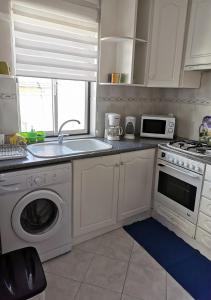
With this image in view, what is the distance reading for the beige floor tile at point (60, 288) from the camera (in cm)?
153

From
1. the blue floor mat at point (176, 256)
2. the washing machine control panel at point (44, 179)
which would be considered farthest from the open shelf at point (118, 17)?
the blue floor mat at point (176, 256)

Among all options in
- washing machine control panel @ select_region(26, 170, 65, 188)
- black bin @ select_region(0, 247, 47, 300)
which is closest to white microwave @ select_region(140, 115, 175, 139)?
washing machine control panel @ select_region(26, 170, 65, 188)

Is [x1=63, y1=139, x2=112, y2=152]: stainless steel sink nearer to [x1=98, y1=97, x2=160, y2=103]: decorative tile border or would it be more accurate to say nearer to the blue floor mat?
[x1=98, y1=97, x2=160, y2=103]: decorative tile border

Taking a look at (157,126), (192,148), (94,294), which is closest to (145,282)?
(94,294)

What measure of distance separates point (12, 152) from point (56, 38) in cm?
112

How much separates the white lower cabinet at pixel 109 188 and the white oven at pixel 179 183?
12 centimetres

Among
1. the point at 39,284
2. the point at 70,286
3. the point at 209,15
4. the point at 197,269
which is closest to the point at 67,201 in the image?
the point at 70,286

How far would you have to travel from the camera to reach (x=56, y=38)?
2.02 m

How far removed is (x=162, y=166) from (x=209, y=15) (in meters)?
1.40

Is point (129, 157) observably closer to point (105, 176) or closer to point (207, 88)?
point (105, 176)

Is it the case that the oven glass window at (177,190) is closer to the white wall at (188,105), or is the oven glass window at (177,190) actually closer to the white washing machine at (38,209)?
the white wall at (188,105)

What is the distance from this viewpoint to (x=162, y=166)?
2211 millimetres

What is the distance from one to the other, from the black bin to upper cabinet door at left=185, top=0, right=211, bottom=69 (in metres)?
2.04

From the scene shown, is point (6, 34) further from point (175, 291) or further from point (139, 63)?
point (175, 291)
